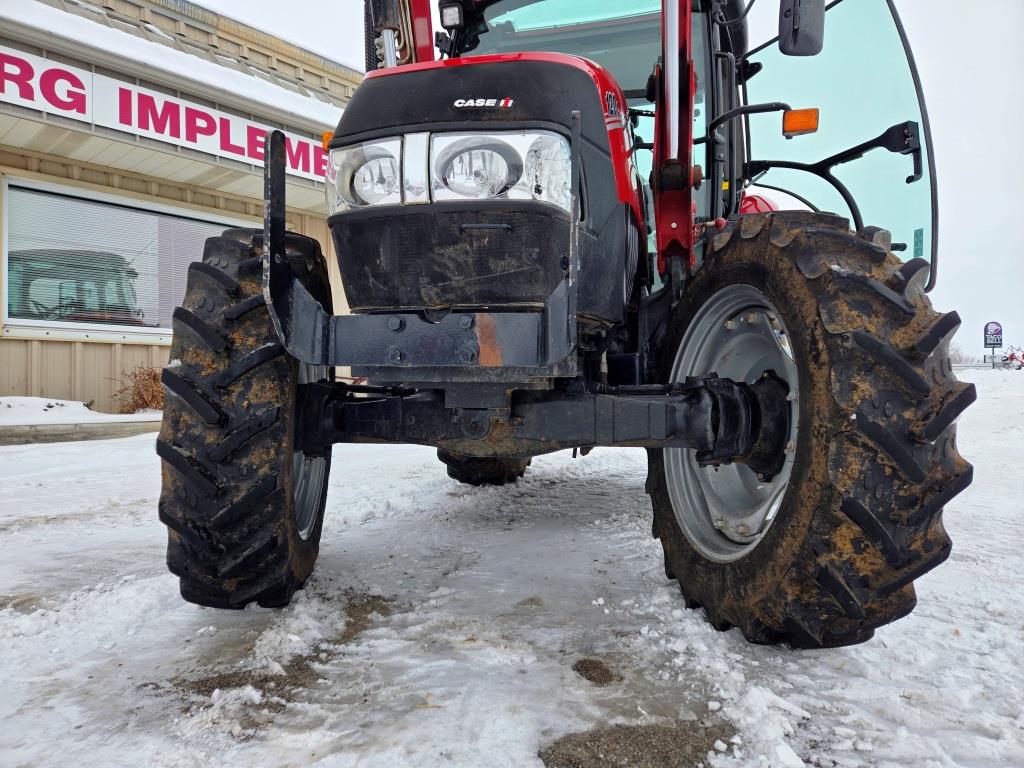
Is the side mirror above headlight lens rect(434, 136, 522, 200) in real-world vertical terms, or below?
above

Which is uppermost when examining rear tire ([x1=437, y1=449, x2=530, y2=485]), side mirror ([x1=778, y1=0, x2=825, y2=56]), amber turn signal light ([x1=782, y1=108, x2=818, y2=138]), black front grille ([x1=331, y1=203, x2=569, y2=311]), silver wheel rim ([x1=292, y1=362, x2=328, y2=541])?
side mirror ([x1=778, y1=0, x2=825, y2=56])

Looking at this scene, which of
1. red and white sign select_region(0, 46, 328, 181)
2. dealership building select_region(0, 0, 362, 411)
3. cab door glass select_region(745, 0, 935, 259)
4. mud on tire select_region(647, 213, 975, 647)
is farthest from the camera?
dealership building select_region(0, 0, 362, 411)

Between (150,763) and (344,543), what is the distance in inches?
71.8

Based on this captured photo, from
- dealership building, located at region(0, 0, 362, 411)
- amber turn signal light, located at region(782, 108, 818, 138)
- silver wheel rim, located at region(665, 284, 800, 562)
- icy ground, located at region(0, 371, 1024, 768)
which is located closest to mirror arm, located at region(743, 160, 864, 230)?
amber turn signal light, located at region(782, 108, 818, 138)

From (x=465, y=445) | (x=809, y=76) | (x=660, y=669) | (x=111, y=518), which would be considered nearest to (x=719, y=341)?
(x=465, y=445)

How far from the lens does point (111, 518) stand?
12.8 ft

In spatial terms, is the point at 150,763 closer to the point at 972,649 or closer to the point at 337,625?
the point at 337,625

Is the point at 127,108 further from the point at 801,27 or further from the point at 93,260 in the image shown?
the point at 801,27

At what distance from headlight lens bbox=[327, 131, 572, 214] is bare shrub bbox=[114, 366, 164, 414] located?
9.10 m

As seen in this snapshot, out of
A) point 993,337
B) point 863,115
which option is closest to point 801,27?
point 863,115

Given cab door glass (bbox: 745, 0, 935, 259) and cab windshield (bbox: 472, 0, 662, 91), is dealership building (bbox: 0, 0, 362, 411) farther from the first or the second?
cab door glass (bbox: 745, 0, 935, 259)

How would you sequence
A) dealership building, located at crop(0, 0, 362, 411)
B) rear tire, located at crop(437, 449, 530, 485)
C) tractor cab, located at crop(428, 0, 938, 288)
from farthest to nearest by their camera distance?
dealership building, located at crop(0, 0, 362, 411)
rear tire, located at crop(437, 449, 530, 485)
tractor cab, located at crop(428, 0, 938, 288)

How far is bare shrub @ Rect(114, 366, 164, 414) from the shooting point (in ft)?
31.9

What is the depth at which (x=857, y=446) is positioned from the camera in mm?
1754
